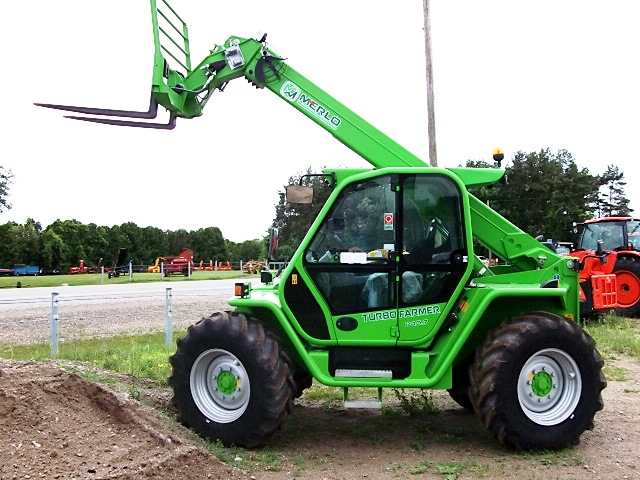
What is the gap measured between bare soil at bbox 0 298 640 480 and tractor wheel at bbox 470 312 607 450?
0.22 meters

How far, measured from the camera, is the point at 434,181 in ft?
19.9

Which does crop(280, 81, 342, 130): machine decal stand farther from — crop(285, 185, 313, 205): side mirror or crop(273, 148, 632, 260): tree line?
crop(273, 148, 632, 260): tree line

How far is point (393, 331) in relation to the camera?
5.91m

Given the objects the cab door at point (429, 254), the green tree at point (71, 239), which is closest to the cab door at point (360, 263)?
the cab door at point (429, 254)

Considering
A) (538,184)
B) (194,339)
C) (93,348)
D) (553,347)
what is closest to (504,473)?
(553,347)

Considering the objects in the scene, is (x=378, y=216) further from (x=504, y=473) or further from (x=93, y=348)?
(x=93, y=348)

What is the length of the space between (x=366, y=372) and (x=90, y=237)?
6521 centimetres

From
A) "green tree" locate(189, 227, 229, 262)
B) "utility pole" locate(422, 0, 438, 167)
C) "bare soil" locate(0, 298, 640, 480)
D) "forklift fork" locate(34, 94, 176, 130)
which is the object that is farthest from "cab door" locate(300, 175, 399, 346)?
"green tree" locate(189, 227, 229, 262)

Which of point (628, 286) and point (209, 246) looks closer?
point (628, 286)

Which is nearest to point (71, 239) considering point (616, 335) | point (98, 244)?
point (98, 244)

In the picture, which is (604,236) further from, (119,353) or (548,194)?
(548,194)

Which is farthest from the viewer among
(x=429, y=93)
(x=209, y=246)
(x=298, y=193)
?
(x=209, y=246)

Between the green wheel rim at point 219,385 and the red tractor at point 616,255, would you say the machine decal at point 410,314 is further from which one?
→ the red tractor at point 616,255

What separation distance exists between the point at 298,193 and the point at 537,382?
2886mm
